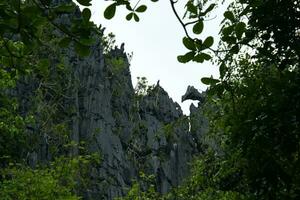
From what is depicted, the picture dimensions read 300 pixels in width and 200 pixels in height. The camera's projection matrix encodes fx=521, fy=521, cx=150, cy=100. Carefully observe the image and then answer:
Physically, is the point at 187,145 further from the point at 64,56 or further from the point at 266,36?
the point at 266,36

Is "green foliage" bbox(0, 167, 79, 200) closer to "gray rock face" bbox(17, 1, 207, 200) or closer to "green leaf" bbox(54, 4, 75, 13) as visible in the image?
"green leaf" bbox(54, 4, 75, 13)

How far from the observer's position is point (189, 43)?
9.07ft

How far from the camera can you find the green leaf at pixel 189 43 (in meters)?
2.74

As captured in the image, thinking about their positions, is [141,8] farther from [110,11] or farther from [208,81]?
[208,81]

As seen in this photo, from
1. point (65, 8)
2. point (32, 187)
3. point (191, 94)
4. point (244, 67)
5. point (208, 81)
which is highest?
point (191, 94)

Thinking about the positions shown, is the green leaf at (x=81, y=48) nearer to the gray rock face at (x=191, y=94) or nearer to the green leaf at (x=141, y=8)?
the green leaf at (x=141, y=8)

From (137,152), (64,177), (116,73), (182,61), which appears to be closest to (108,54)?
(116,73)

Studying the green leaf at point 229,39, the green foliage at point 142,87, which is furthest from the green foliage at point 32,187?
the green foliage at point 142,87

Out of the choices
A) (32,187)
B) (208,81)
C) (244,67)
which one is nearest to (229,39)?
(208,81)

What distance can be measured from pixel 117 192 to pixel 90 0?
52.7 m

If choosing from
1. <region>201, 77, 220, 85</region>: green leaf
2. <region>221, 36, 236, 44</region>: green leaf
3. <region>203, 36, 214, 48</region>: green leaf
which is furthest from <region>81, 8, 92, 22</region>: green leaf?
<region>221, 36, 236, 44</region>: green leaf

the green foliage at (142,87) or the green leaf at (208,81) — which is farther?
the green foliage at (142,87)

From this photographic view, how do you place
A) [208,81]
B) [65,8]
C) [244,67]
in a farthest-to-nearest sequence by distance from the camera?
[244,67] → [208,81] → [65,8]

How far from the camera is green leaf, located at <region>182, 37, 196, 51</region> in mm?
2738
